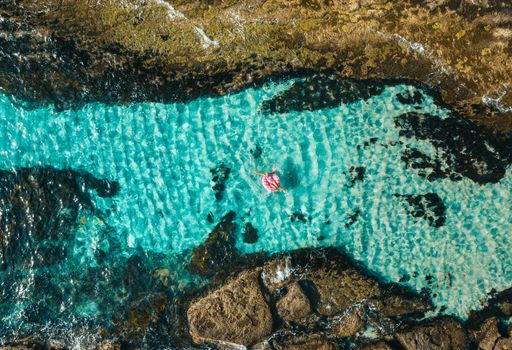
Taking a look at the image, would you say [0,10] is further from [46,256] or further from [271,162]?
[271,162]

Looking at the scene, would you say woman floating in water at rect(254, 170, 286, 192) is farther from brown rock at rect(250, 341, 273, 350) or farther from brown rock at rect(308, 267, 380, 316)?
brown rock at rect(250, 341, 273, 350)

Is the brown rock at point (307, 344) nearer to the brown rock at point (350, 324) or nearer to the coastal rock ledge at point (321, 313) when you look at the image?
the coastal rock ledge at point (321, 313)

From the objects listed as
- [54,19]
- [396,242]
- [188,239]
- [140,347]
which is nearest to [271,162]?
[188,239]

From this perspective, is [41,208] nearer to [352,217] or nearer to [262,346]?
[262,346]

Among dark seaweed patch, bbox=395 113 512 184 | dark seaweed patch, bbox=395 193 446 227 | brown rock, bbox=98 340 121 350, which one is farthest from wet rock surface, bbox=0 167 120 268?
dark seaweed patch, bbox=395 113 512 184

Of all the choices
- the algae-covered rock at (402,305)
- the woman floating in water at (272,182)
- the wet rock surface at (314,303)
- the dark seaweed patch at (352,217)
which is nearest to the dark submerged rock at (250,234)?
the wet rock surface at (314,303)

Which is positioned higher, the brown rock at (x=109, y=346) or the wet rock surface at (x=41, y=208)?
the wet rock surface at (x=41, y=208)

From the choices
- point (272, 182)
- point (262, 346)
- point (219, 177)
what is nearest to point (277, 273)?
point (262, 346)
